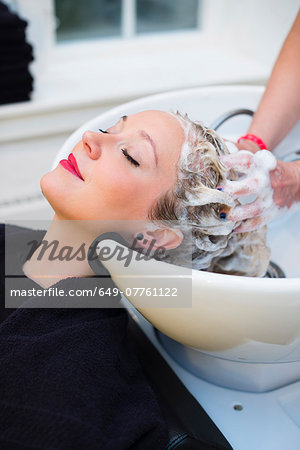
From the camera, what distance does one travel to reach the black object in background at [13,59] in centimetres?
159

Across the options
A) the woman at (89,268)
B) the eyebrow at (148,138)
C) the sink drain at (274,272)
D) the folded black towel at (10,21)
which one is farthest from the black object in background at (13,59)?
the sink drain at (274,272)

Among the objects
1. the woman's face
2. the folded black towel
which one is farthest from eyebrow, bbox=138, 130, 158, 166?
the folded black towel

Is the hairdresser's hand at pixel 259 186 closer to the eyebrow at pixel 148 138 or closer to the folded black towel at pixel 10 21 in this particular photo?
the eyebrow at pixel 148 138

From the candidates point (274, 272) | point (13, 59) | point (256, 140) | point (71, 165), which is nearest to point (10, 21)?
point (13, 59)

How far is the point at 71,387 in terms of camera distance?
915 mm

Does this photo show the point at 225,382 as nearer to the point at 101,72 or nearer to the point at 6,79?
the point at 6,79

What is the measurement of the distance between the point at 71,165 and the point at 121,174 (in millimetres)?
128

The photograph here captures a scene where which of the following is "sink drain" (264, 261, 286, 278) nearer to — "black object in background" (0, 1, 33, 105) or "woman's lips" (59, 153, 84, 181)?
"woman's lips" (59, 153, 84, 181)

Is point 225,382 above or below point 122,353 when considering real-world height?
below

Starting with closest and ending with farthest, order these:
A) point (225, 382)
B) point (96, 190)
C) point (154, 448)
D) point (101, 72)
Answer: point (154, 448) → point (96, 190) → point (225, 382) → point (101, 72)

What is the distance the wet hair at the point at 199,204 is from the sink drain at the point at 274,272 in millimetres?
215

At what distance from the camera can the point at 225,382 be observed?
1.16m

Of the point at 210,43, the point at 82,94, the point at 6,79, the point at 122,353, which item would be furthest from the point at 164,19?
the point at 122,353

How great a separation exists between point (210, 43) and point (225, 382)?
174 cm
